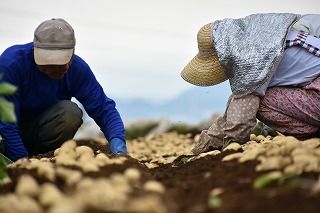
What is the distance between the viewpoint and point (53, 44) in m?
2.96

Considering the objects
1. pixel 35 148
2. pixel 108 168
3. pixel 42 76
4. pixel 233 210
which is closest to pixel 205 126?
pixel 35 148

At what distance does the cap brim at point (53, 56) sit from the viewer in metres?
2.94

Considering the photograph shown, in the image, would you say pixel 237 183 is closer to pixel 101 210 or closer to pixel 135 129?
pixel 101 210

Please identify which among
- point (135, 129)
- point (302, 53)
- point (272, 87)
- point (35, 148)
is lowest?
point (135, 129)

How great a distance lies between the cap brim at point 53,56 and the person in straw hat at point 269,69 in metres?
0.79

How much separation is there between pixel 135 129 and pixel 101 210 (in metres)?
5.42

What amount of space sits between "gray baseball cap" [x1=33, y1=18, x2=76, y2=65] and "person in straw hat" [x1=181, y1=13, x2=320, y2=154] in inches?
30.6

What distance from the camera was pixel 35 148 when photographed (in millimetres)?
3625

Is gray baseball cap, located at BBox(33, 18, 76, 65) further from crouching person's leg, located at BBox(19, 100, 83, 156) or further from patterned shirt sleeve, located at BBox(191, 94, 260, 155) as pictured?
patterned shirt sleeve, located at BBox(191, 94, 260, 155)

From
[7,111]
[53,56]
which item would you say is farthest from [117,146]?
[7,111]

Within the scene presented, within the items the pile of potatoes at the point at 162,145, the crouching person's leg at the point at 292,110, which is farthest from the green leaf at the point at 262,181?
the pile of potatoes at the point at 162,145

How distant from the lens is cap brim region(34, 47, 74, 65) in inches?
116

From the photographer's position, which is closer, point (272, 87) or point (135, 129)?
point (272, 87)

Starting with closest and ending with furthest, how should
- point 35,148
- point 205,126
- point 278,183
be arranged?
point 278,183 → point 35,148 → point 205,126
